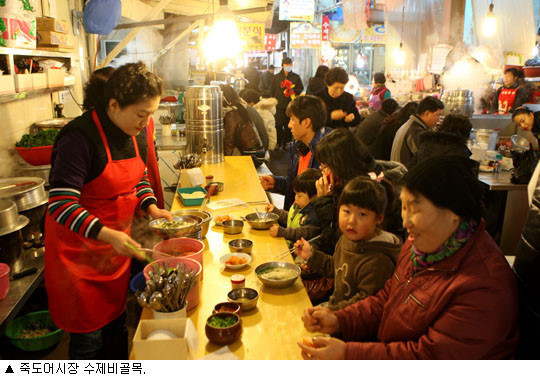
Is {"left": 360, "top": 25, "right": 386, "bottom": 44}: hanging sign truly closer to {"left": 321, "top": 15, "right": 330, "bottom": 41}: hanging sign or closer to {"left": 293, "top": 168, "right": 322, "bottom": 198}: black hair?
{"left": 321, "top": 15, "right": 330, "bottom": 41}: hanging sign

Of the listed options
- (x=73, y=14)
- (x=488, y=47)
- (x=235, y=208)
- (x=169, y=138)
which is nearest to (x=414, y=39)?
(x=488, y=47)

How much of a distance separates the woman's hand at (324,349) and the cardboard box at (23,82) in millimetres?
3291

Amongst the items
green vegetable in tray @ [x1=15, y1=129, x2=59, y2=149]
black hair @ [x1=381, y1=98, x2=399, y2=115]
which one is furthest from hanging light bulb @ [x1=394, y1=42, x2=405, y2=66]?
green vegetable in tray @ [x1=15, y1=129, x2=59, y2=149]

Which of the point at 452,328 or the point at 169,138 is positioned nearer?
the point at 452,328

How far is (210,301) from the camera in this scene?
2.13m

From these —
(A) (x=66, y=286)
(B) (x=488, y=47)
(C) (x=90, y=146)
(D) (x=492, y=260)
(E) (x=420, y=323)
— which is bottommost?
(A) (x=66, y=286)

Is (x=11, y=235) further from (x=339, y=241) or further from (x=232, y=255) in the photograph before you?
(x=339, y=241)

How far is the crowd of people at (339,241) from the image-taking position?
5.11ft

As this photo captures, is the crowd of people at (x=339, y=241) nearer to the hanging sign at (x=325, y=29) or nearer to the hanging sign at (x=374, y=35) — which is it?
the hanging sign at (x=374, y=35)

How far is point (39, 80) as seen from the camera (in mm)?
4117

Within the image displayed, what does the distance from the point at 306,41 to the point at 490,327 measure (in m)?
15.4

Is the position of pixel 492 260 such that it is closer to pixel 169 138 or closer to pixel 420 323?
pixel 420 323

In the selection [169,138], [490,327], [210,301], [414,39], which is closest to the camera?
[490,327]

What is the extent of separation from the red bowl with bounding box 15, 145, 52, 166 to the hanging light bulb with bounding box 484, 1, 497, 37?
6916 mm
